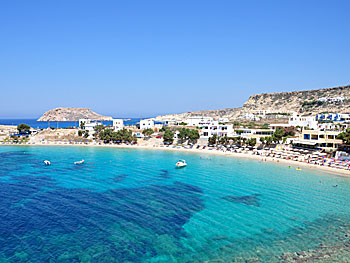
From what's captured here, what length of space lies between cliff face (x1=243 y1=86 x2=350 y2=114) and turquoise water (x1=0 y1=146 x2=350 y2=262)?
92675mm

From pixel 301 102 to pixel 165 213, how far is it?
142568 mm

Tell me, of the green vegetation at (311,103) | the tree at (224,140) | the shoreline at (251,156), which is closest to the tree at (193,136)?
the shoreline at (251,156)

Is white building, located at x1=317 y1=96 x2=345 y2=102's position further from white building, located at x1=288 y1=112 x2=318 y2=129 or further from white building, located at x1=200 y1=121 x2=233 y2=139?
white building, located at x1=200 y1=121 x2=233 y2=139

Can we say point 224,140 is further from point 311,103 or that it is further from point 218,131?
point 311,103

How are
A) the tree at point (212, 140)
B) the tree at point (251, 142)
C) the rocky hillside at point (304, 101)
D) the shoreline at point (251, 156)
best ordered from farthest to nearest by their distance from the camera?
the rocky hillside at point (304, 101) < the tree at point (212, 140) < the tree at point (251, 142) < the shoreline at point (251, 156)

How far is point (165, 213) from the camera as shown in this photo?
101 ft

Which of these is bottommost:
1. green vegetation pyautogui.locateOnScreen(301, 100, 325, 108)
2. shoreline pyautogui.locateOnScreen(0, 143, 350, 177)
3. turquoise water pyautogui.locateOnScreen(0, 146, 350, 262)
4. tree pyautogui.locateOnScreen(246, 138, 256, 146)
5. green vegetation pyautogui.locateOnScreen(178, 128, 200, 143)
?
turquoise water pyautogui.locateOnScreen(0, 146, 350, 262)

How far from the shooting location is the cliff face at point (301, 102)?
427 ft

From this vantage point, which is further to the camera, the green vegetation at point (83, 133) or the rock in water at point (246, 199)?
the green vegetation at point (83, 133)

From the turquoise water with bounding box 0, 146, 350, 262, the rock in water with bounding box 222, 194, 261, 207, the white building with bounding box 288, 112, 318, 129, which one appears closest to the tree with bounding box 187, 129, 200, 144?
the turquoise water with bounding box 0, 146, 350, 262

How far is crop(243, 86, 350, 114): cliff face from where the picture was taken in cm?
13011

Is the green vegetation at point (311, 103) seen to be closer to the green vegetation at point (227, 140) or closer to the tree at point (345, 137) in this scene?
the green vegetation at point (227, 140)

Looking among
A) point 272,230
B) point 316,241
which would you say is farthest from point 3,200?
point 316,241

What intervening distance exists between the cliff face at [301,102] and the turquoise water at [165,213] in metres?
92.7
